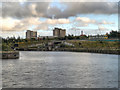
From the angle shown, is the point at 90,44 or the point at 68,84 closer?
the point at 68,84

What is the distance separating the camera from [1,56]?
242 ft

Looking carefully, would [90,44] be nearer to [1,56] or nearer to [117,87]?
[1,56]

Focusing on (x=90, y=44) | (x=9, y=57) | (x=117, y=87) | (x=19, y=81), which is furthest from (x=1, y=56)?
(x=90, y=44)

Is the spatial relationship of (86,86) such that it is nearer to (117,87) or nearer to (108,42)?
(117,87)

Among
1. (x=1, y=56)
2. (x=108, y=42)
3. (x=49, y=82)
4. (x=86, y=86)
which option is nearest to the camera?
(x=86, y=86)

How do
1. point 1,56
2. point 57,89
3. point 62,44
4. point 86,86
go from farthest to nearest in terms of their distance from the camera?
point 62,44 → point 1,56 → point 86,86 → point 57,89

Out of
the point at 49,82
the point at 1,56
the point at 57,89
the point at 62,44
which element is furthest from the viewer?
the point at 62,44

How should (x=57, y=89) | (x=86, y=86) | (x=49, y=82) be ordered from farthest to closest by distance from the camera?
1. (x=49, y=82)
2. (x=86, y=86)
3. (x=57, y=89)

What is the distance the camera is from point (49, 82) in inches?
1208

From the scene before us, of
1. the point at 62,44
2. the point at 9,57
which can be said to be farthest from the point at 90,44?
the point at 9,57

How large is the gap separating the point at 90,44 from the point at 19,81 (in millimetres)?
142327

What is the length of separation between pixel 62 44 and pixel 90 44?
28.9m

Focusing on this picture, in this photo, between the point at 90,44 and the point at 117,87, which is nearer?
the point at 117,87

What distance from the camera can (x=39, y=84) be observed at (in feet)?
97.0
